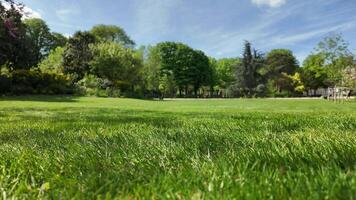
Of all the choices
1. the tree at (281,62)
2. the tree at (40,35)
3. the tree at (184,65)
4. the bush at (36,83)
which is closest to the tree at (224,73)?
the tree at (184,65)

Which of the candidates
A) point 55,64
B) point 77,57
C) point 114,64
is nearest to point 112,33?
point 55,64

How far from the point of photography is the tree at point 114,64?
50.0 metres

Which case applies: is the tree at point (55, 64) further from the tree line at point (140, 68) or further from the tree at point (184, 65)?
the tree at point (184, 65)

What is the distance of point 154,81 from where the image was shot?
81.6 metres

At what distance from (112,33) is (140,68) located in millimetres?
33946

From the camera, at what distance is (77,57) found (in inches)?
2259

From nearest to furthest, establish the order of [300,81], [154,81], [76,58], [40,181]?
[40,181] → [76,58] → [154,81] → [300,81]

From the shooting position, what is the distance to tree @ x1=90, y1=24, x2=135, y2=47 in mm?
85188

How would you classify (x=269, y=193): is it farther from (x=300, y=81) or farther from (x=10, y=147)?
(x=300, y=81)

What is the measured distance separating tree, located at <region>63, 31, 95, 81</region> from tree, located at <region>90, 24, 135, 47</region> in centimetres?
2396

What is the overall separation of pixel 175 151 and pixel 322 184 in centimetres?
120

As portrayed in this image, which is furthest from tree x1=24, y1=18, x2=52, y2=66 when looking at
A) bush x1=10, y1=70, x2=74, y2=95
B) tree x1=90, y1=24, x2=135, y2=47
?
bush x1=10, y1=70, x2=74, y2=95

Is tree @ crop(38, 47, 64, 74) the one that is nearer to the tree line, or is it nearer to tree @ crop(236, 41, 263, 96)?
the tree line

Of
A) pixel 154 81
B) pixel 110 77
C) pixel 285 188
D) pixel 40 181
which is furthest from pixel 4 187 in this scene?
pixel 154 81
